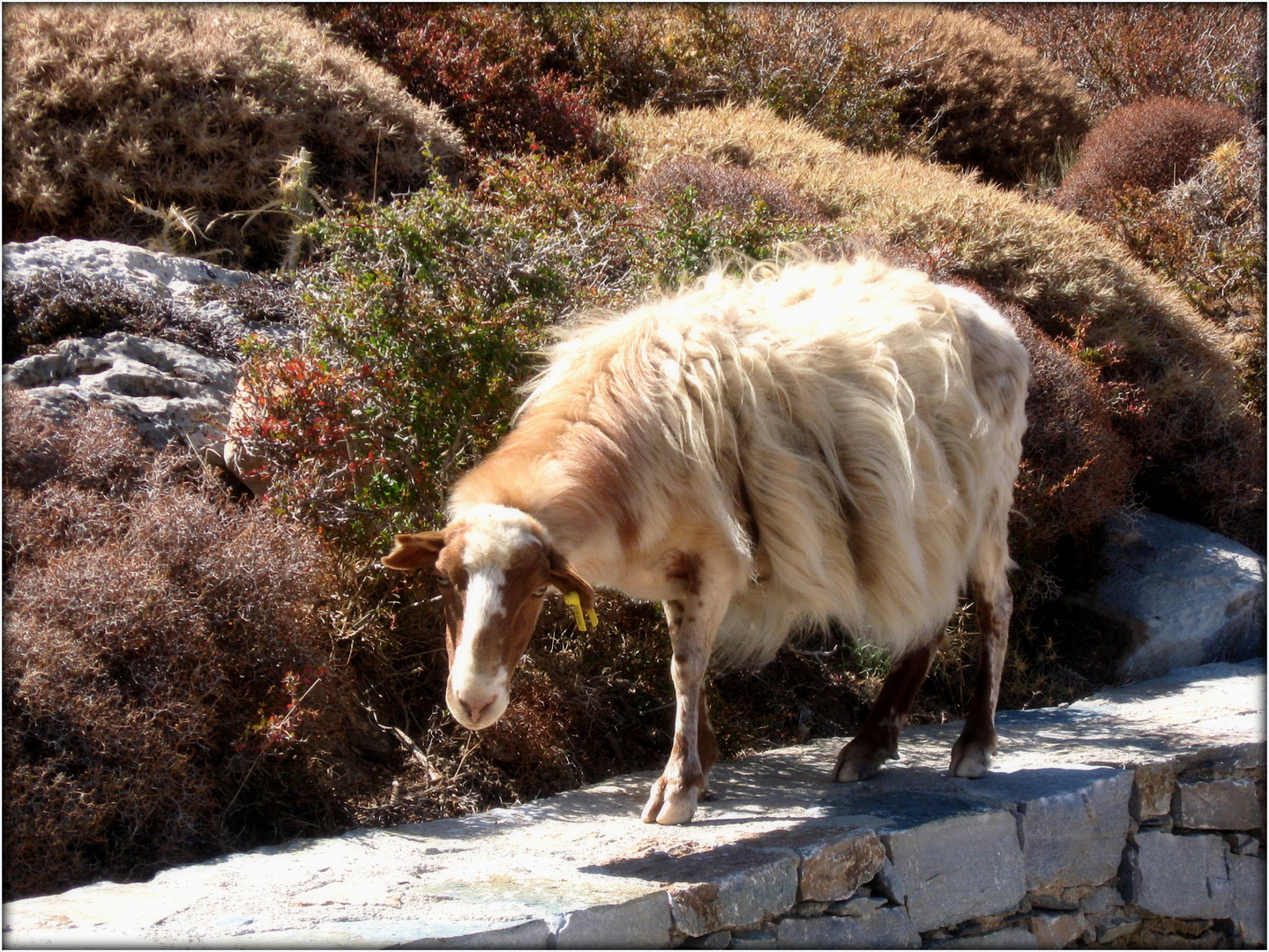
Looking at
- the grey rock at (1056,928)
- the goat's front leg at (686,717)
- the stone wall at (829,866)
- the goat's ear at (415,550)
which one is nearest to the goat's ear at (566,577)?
the goat's ear at (415,550)

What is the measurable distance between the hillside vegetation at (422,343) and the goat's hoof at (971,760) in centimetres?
115

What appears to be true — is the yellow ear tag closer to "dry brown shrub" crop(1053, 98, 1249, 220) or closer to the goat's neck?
the goat's neck

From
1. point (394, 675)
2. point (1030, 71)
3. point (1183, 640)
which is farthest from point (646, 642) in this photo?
point (1030, 71)

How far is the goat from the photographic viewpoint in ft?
11.4

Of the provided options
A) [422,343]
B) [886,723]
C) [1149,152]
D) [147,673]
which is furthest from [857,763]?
[1149,152]

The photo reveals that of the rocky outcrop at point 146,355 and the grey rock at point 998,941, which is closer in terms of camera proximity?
the grey rock at point 998,941

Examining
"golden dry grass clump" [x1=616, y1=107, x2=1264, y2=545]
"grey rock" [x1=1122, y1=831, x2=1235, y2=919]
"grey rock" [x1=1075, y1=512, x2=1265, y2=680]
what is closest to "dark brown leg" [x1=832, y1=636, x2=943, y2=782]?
"grey rock" [x1=1122, y1=831, x2=1235, y2=919]

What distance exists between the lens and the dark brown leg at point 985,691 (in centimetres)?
463

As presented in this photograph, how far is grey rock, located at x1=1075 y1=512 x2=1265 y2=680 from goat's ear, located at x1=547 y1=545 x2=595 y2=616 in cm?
460

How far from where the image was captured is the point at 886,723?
4.73m

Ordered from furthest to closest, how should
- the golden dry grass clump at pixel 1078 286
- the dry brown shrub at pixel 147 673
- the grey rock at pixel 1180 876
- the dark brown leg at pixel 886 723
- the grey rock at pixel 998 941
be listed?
the golden dry grass clump at pixel 1078 286, the grey rock at pixel 1180 876, the dark brown leg at pixel 886 723, the grey rock at pixel 998 941, the dry brown shrub at pixel 147 673

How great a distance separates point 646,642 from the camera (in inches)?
216

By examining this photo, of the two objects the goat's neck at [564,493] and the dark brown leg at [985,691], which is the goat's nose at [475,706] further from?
the dark brown leg at [985,691]

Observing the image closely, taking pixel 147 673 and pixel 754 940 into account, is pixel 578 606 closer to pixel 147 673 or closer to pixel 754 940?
pixel 754 940
